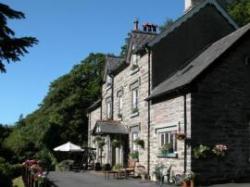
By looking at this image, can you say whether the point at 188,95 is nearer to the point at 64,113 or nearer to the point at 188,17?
the point at 188,17

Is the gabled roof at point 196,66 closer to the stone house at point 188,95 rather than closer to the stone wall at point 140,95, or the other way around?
the stone house at point 188,95

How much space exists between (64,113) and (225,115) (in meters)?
33.6

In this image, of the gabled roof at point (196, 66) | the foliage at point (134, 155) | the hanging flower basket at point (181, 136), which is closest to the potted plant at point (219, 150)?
the hanging flower basket at point (181, 136)

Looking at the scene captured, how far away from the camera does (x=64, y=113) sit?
56.3 m

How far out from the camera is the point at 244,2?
4412cm

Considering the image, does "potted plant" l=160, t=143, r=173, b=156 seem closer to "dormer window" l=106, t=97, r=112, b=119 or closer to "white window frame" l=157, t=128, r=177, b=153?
"white window frame" l=157, t=128, r=177, b=153

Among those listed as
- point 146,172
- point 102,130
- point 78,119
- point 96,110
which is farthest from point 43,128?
point 146,172

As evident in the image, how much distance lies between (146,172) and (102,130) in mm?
5977

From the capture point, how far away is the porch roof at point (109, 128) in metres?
34.3

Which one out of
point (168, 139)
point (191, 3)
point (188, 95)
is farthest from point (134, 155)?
point (191, 3)

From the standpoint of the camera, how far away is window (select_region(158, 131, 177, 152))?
25781 mm

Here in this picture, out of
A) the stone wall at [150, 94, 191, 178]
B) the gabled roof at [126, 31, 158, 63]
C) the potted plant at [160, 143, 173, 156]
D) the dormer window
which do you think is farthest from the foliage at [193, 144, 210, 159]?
the dormer window

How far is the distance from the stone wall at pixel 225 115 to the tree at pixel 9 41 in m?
15.4

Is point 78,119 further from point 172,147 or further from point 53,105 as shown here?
point 172,147
